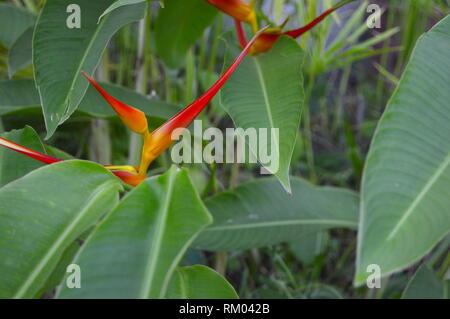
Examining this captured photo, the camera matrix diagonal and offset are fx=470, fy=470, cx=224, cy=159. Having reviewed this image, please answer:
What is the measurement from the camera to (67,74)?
1.52ft

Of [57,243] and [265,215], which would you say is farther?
[265,215]

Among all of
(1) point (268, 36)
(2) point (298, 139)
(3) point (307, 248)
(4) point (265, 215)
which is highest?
(1) point (268, 36)

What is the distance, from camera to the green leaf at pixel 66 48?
445 millimetres

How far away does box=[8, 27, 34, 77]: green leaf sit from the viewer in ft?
1.98

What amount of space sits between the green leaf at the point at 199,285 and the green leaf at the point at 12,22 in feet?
1.51

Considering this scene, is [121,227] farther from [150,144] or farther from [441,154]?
[441,154]

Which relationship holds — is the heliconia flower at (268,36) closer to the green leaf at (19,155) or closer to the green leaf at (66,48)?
the green leaf at (66,48)

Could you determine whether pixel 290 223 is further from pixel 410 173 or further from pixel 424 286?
pixel 410 173

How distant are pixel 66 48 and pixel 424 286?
50 cm

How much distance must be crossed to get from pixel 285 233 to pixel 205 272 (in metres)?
0.25

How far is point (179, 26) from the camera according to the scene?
686 mm

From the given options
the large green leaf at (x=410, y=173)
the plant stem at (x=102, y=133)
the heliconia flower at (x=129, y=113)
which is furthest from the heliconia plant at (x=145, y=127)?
the plant stem at (x=102, y=133)

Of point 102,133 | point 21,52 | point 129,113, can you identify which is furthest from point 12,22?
point 129,113

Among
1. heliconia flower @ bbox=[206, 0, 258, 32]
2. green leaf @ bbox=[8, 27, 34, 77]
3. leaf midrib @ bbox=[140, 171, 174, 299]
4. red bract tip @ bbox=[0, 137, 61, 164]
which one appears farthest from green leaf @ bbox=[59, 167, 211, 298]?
green leaf @ bbox=[8, 27, 34, 77]
